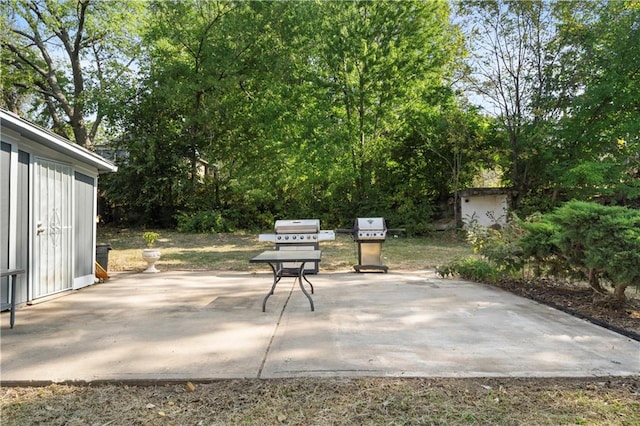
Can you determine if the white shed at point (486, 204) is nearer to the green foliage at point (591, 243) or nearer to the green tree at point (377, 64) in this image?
the green tree at point (377, 64)

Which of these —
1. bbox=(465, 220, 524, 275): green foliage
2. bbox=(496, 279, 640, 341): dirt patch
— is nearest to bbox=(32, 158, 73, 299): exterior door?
bbox=(465, 220, 524, 275): green foliage

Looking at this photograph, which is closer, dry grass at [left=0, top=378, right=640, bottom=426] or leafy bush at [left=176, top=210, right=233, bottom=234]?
dry grass at [left=0, top=378, right=640, bottom=426]

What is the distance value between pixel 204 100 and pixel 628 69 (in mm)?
13781

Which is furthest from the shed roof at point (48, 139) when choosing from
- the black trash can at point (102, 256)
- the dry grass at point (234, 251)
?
the dry grass at point (234, 251)

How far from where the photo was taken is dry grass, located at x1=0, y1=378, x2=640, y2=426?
2150 millimetres

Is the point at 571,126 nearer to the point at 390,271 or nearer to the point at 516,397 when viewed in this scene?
the point at 390,271

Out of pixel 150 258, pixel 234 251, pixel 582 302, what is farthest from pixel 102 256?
pixel 582 302

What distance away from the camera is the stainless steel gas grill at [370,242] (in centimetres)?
738

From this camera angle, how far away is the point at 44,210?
4945 mm

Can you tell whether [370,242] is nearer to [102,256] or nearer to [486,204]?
[102,256]

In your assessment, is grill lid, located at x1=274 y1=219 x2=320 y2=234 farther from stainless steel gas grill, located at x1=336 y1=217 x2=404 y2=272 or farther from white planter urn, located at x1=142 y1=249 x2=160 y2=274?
white planter urn, located at x1=142 y1=249 x2=160 y2=274

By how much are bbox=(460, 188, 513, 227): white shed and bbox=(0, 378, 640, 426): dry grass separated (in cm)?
1148

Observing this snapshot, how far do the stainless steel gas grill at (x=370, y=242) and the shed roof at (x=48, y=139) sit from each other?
13.7 ft

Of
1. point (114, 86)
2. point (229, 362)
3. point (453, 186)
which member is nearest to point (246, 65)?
point (114, 86)
